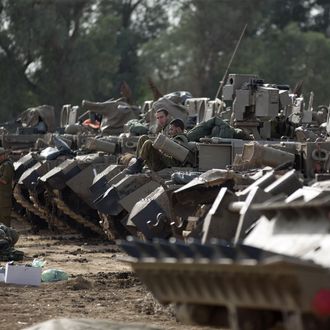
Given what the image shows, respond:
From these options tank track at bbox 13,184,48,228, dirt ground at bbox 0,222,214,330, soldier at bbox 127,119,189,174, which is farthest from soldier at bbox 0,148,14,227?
soldier at bbox 127,119,189,174

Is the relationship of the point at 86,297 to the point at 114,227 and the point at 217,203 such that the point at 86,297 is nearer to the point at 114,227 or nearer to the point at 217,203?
the point at 217,203

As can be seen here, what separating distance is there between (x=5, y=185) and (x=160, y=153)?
14.5 feet

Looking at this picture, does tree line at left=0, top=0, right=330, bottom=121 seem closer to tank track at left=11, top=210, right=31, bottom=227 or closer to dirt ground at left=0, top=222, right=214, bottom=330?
tank track at left=11, top=210, right=31, bottom=227

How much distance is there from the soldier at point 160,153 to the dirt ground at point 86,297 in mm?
1305

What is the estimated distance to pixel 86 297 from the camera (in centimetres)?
1299

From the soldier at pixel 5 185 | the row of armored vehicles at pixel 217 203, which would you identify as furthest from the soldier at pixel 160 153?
the soldier at pixel 5 185

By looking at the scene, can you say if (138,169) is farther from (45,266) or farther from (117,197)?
(45,266)

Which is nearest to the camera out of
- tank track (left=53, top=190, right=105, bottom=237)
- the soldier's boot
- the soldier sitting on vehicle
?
the soldier sitting on vehicle

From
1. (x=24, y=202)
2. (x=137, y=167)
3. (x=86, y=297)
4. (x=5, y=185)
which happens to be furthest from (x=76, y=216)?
(x=86, y=297)

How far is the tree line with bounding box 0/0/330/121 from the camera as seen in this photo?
155 feet

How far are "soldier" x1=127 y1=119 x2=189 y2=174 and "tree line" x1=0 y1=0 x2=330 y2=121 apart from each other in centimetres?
2578

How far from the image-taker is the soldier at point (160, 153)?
17.3 m

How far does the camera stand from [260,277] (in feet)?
21.5

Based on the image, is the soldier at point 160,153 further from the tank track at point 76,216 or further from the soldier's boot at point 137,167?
the tank track at point 76,216
